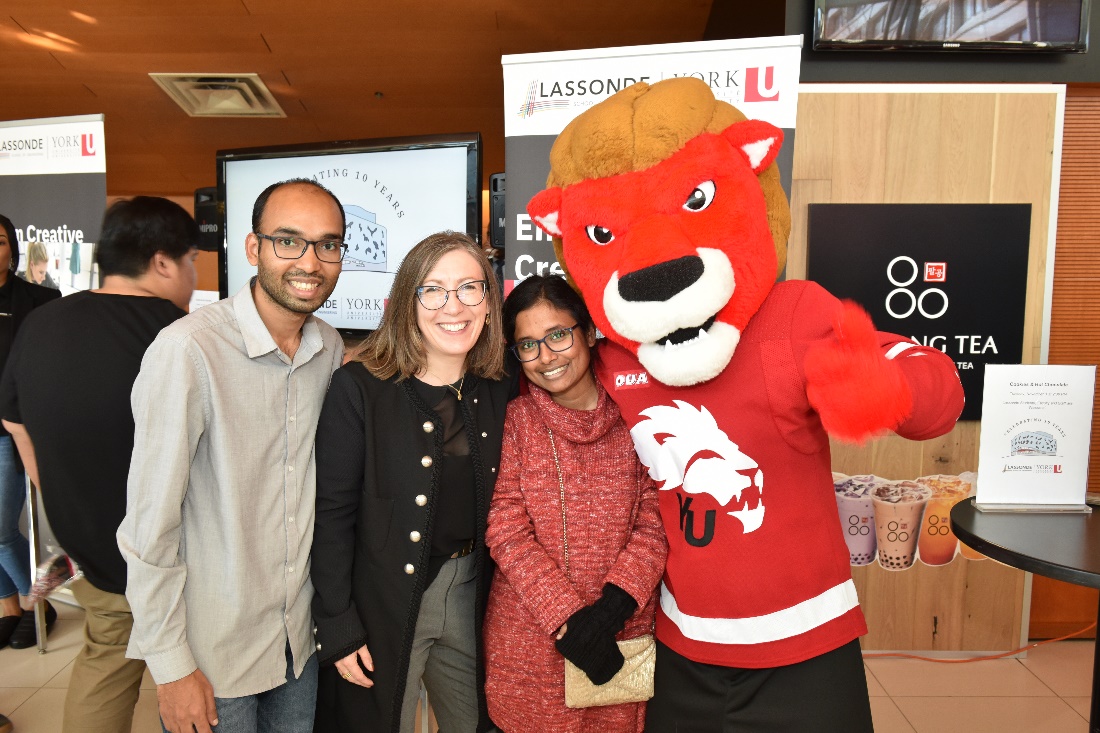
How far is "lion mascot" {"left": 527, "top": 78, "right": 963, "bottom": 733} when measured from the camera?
1251 mm

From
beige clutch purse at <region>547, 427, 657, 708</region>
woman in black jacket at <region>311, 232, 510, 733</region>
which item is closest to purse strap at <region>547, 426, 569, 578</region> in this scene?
beige clutch purse at <region>547, 427, 657, 708</region>

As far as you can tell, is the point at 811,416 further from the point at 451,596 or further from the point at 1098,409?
the point at 1098,409

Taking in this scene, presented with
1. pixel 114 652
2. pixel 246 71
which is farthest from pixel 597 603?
pixel 246 71

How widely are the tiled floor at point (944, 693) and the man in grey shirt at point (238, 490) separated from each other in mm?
1617

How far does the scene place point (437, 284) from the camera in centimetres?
152

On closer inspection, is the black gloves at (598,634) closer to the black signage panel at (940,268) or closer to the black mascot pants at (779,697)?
the black mascot pants at (779,697)

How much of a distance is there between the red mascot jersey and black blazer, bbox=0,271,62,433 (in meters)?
3.02

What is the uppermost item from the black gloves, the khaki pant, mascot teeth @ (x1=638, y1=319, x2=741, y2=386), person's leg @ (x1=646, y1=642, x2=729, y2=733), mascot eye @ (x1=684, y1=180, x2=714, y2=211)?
mascot eye @ (x1=684, y1=180, x2=714, y2=211)

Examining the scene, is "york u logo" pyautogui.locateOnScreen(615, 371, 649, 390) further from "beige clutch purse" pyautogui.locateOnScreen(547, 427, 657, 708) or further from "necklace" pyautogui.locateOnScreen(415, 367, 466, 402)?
"necklace" pyautogui.locateOnScreen(415, 367, 466, 402)

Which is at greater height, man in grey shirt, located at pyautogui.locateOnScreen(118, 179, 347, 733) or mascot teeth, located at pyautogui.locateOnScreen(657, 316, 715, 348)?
mascot teeth, located at pyautogui.locateOnScreen(657, 316, 715, 348)

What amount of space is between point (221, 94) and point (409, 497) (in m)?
5.59

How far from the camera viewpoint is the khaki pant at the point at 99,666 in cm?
196

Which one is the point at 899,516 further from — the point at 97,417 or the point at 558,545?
the point at 97,417

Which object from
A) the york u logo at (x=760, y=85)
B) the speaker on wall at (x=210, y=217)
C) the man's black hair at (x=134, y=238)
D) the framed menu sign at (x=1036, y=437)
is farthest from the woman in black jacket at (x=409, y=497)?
the speaker on wall at (x=210, y=217)
